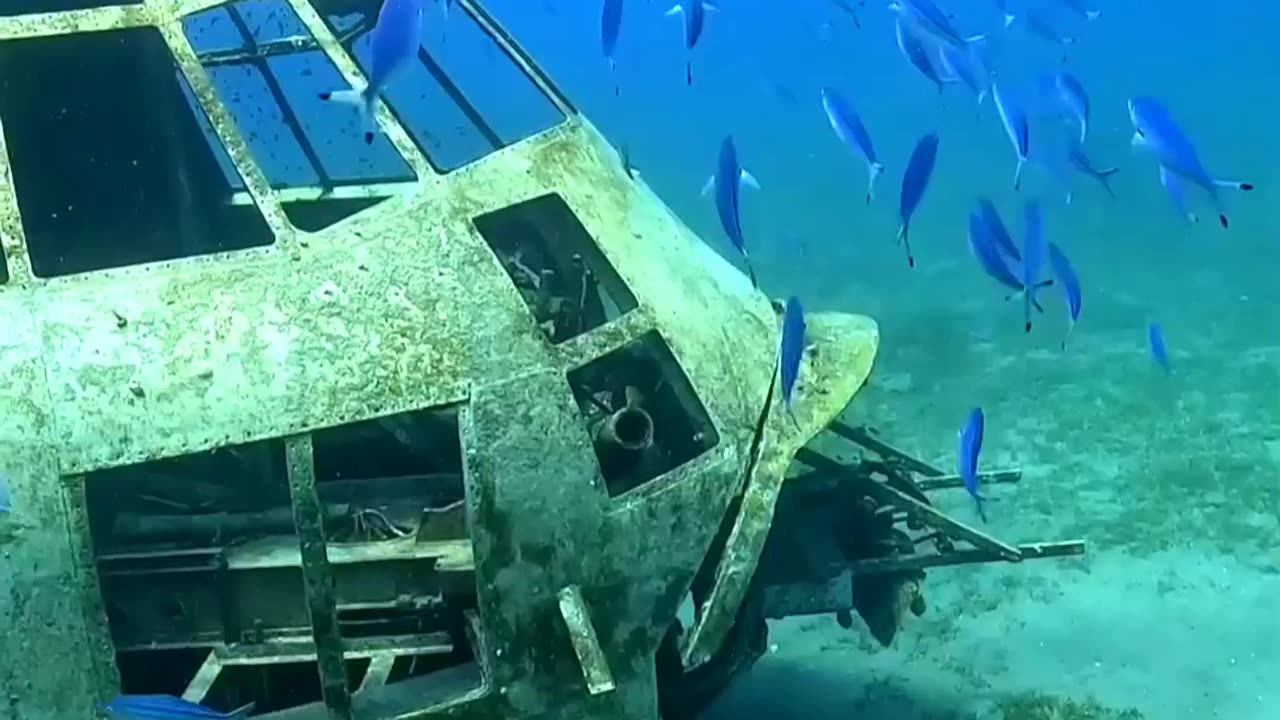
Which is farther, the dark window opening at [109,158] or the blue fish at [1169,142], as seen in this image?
the dark window opening at [109,158]

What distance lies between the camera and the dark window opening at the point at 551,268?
5.07 meters

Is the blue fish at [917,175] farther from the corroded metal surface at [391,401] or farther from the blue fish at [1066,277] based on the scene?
the corroded metal surface at [391,401]

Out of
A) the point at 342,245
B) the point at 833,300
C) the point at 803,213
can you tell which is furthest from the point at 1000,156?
the point at 342,245

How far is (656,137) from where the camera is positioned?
40.2m

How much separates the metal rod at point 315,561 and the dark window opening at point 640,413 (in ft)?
2.62

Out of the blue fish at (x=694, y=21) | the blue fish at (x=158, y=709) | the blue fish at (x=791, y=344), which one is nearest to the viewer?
the blue fish at (x=158, y=709)

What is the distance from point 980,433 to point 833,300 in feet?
33.3

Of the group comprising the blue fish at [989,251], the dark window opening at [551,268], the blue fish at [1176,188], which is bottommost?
the dark window opening at [551,268]

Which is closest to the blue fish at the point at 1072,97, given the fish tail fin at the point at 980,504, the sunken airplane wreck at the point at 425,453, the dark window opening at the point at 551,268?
the fish tail fin at the point at 980,504

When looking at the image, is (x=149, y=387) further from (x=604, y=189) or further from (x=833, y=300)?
(x=833, y=300)

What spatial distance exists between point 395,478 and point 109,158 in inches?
75.0

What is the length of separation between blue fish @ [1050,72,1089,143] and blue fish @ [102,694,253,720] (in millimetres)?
4297

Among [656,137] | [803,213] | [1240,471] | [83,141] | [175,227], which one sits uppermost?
[83,141]

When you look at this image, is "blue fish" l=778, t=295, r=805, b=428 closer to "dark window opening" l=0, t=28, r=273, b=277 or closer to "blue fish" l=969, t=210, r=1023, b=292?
"blue fish" l=969, t=210, r=1023, b=292
